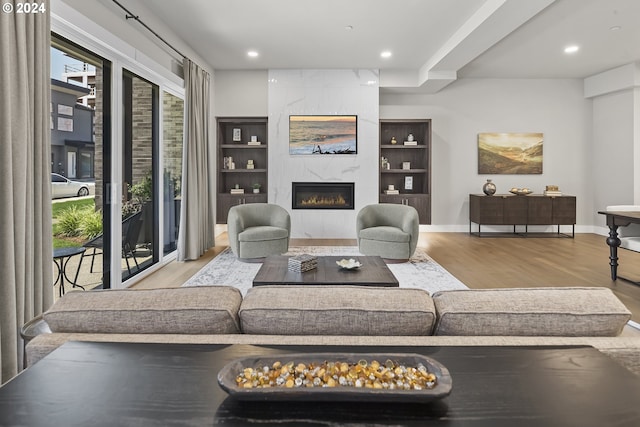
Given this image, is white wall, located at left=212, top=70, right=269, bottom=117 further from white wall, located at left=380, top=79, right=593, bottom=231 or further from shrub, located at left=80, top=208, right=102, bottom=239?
shrub, located at left=80, top=208, right=102, bottom=239

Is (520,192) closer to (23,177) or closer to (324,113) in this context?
(324,113)

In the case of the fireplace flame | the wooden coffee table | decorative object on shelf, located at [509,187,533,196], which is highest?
decorative object on shelf, located at [509,187,533,196]

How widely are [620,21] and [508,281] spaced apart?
11.0ft

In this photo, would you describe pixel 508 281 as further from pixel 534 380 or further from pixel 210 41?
pixel 210 41

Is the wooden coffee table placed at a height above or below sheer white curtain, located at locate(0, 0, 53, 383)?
below

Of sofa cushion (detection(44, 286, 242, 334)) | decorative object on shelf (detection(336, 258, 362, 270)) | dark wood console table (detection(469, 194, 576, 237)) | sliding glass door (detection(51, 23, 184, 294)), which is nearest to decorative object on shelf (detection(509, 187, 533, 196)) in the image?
dark wood console table (detection(469, 194, 576, 237))

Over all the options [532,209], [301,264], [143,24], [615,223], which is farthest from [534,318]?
[532,209]

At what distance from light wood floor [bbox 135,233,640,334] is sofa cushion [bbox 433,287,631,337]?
Result: 2605 millimetres

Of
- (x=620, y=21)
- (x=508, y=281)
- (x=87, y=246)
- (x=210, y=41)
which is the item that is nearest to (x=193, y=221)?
(x=87, y=246)

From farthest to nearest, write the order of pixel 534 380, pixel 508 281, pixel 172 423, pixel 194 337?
pixel 508 281 → pixel 194 337 → pixel 534 380 → pixel 172 423

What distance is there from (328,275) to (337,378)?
2402 millimetres

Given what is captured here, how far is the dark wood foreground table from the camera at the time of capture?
0.74m

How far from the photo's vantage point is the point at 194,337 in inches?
44.2

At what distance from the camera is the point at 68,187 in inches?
125
